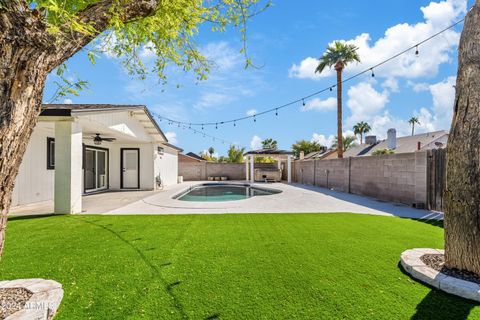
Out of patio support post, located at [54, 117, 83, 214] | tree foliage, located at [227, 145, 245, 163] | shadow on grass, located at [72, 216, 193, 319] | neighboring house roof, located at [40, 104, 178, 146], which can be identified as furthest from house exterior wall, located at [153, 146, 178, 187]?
tree foliage, located at [227, 145, 245, 163]

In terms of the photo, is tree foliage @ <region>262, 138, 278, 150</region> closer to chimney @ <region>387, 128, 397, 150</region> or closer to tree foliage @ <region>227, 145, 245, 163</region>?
tree foliage @ <region>227, 145, 245, 163</region>

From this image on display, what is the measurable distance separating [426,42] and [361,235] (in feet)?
22.6

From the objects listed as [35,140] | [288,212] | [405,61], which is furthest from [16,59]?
[405,61]

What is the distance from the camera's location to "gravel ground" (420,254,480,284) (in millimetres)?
2722

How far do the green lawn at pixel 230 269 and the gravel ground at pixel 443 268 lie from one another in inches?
15.3

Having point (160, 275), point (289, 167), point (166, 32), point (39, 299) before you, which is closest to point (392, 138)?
Result: point (289, 167)

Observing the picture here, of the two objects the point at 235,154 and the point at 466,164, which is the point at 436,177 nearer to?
the point at 466,164

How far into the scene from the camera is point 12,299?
224 centimetres

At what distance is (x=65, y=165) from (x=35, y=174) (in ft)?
9.63

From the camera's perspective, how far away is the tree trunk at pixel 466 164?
2752 millimetres

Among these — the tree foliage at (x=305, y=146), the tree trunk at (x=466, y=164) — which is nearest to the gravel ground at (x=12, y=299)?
the tree trunk at (x=466, y=164)

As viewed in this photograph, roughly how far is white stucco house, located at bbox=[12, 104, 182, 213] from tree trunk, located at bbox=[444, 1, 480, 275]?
4637 mm

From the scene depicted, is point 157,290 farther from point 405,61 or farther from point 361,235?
point 405,61

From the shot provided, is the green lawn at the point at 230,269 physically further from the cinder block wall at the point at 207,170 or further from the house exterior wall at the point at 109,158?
the cinder block wall at the point at 207,170
